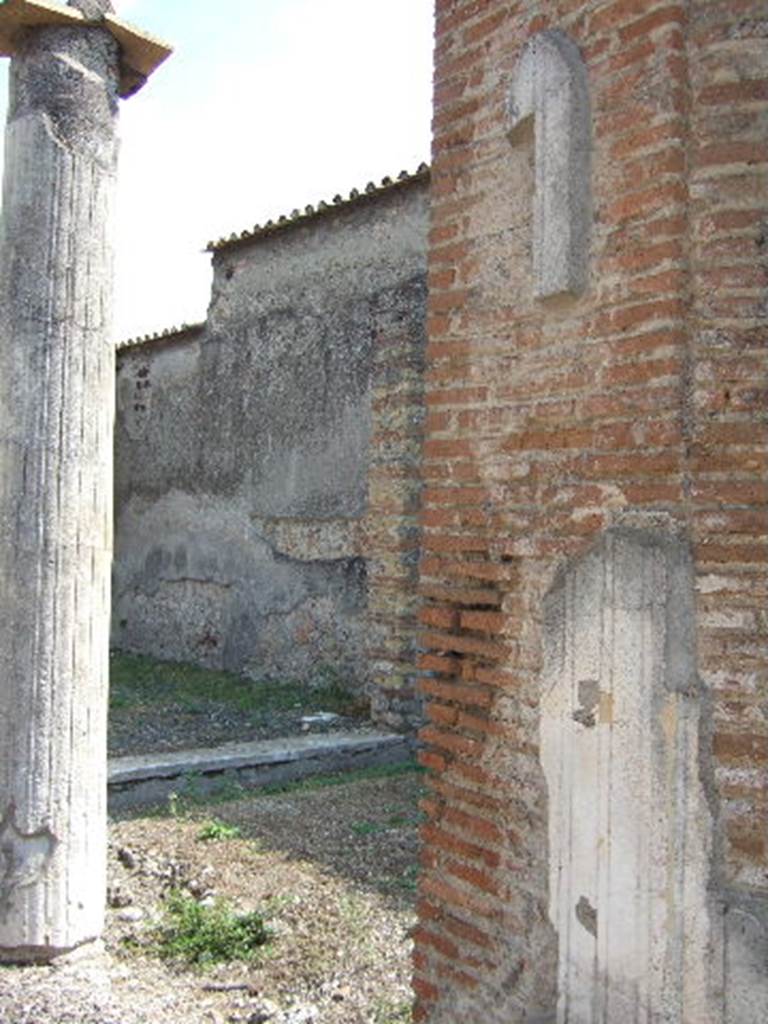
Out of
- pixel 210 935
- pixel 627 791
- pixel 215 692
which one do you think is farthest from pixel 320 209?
pixel 627 791

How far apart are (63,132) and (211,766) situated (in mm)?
3624

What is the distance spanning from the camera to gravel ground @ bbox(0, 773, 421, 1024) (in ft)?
10.8

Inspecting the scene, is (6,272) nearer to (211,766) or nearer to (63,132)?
(63,132)

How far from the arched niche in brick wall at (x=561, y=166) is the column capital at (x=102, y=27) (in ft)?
5.98

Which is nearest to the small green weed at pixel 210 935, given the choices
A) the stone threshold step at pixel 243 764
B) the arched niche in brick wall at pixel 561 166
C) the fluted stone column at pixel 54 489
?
the fluted stone column at pixel 54 489

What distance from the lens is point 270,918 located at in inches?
156

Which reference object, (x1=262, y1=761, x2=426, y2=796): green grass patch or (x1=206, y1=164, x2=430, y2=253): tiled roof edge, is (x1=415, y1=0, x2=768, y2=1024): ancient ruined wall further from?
(x1=206, y1=164, x2=430, y2=253): tiled roof edge

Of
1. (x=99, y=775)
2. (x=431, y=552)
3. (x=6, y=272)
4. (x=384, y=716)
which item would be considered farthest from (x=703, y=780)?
(x=384, y=716)

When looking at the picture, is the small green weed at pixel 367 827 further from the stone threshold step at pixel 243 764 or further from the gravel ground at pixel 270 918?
the stone threshold step at pixel 243 764

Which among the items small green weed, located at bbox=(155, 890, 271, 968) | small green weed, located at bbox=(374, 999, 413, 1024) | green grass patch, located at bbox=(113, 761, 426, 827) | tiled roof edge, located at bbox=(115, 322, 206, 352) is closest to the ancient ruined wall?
small green weed, located at bbox=(374, 999, 413, 1024)

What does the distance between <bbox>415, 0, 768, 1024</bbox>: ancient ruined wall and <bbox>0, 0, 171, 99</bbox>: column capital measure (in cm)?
136

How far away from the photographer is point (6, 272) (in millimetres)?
3686

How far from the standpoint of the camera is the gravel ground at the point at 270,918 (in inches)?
130

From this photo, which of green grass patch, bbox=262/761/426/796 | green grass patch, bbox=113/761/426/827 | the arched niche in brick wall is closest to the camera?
the arched niche in brick wall
